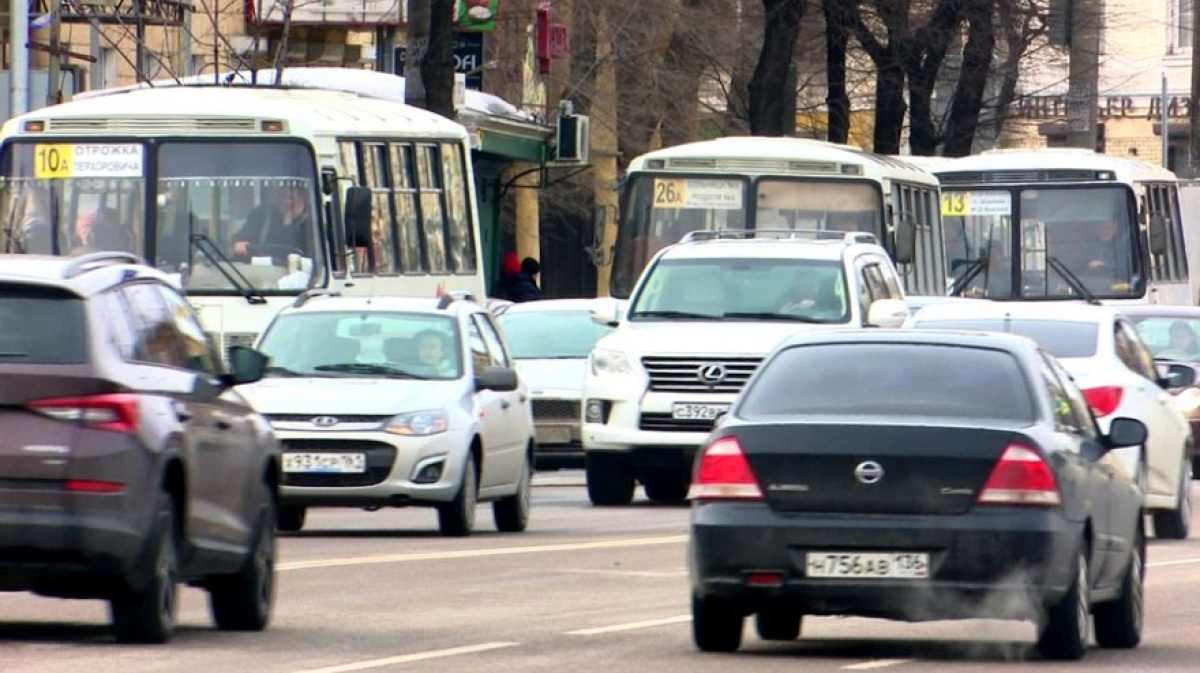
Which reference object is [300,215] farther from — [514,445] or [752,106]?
[752,106]

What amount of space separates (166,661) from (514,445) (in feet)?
31.4

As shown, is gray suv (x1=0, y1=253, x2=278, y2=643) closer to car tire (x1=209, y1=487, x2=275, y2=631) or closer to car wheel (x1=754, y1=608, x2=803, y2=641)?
car tire (x1=209, y1=487, x2=275, y2=631)

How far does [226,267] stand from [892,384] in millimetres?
13519

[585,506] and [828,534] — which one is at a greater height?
[828,534]

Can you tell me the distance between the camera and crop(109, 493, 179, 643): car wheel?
1165 centimetres

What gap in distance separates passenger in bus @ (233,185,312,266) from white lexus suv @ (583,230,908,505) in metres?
2.81

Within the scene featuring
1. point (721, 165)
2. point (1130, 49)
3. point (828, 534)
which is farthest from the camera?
point (1130, 49)

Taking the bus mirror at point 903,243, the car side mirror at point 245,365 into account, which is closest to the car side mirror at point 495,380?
the car side mirror at point 245,365

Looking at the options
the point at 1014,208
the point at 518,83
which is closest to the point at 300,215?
the point at 1014,208

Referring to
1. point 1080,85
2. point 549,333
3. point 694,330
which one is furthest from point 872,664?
point 1080,85

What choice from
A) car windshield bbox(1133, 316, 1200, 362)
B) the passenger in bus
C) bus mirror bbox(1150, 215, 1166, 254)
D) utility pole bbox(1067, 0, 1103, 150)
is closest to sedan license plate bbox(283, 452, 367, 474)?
the passenger in bus

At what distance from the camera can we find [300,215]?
25047mm

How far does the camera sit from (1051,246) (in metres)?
36.0

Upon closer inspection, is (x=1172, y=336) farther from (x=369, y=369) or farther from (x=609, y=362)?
(x=369, y=369)
